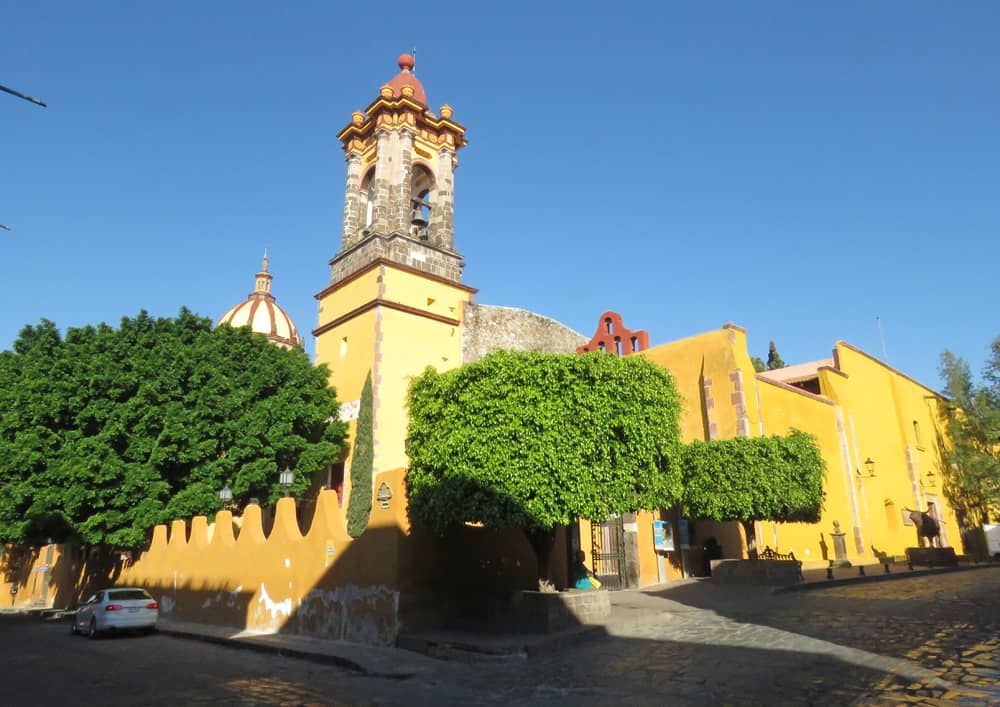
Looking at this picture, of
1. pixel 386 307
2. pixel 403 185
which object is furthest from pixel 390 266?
pixel 403 185

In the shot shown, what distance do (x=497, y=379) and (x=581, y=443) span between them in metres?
2.05

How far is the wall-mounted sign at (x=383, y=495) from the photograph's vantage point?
42.6ft

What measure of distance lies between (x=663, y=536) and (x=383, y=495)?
10.6 m

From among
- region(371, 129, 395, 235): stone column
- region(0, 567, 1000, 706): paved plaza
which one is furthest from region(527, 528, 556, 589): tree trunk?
region(371, 129, 395, 235): stone column

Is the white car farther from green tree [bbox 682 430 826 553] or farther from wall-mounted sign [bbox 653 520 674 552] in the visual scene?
green tree [bbox 682 430 826 553]

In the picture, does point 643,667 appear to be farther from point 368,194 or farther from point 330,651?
point 368,194

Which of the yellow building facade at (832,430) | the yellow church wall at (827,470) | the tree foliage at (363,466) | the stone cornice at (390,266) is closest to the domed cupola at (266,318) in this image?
the stone cornice at (390,266)

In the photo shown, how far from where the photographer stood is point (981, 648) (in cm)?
833

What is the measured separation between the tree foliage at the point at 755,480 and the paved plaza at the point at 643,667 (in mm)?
4086

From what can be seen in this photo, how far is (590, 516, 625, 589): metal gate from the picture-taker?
20.4m

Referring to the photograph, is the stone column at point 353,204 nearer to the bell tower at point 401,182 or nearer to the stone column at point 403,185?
the bell tower at point 401,182

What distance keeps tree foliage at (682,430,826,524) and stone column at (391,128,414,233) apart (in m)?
14.2

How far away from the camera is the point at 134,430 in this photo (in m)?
19.5

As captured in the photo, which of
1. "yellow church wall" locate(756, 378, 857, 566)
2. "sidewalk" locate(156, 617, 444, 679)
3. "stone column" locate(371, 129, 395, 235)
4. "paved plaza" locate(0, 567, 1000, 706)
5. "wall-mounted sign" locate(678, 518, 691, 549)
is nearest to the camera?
"paved plaza" locate(0, 567, 1000, 706)
